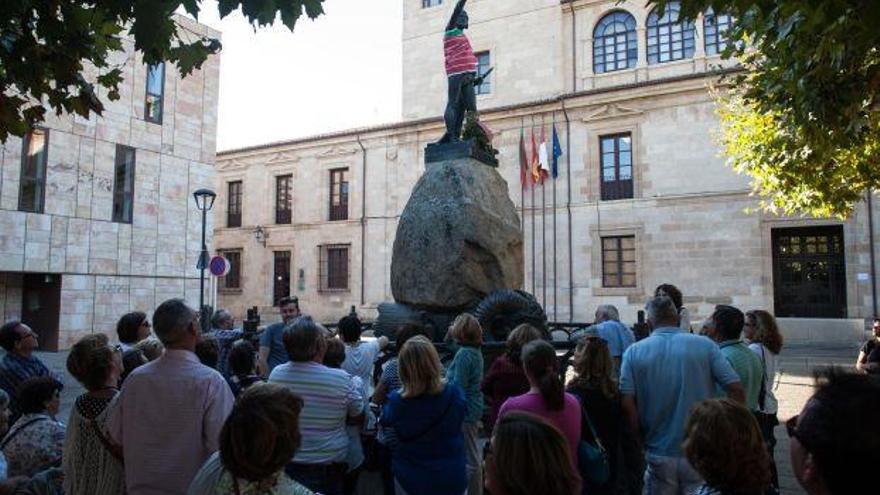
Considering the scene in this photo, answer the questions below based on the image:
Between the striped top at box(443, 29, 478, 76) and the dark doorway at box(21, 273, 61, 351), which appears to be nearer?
the striped top at box(443, 29, 478, 76)

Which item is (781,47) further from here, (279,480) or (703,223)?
(703,223)

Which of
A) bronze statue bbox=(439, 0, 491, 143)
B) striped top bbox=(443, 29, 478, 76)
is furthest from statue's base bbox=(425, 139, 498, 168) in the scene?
striped top bbox=(443, 29, 478, 76)

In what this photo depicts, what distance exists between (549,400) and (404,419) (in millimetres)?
737

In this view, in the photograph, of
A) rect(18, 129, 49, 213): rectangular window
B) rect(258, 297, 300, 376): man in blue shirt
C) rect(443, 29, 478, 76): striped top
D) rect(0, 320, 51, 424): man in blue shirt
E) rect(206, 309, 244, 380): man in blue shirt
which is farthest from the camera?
rect(18, 129, 49, 213): rectangular window

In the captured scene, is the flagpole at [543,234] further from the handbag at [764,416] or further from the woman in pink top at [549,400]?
the woman in pink top at [549,400]

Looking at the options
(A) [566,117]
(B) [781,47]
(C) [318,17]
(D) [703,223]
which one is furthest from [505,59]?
(C) [318,17]

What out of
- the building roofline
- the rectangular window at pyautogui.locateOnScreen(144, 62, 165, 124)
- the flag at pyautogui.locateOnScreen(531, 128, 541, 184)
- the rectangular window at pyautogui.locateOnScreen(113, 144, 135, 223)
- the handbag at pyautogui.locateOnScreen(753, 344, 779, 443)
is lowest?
the handbag at pyautogui.locateOnScreen(753, 344, 779, 443)

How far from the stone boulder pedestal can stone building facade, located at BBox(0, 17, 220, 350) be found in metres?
9.88

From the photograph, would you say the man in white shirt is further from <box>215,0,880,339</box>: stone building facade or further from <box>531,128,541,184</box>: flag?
<box>531,128,541,184</box>: flag

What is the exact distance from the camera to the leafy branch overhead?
355 cm

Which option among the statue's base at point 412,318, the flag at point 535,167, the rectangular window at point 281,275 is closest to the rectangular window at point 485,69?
the flag at point 535,167

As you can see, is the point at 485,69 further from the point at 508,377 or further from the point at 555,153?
the point at 508,377

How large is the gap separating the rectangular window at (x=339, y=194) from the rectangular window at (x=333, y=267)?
4.43ft

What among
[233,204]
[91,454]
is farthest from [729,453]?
[233,204]
